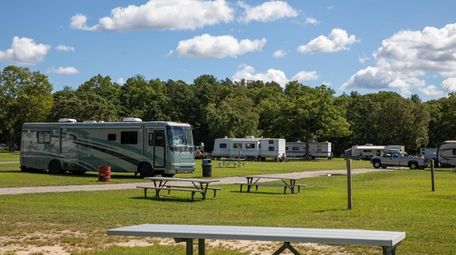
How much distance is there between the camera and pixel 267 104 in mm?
104062

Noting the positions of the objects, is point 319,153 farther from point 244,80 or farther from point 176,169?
point 244,80

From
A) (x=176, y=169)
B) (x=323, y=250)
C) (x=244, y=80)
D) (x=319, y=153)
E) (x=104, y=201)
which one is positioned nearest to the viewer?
(x=323, y=250)

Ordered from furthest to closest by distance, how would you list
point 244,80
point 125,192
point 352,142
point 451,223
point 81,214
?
point 244,80 → point 352,142 → point 125,192 → point 81,214 → point 451,223

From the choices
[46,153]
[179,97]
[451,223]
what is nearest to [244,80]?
[179,97]

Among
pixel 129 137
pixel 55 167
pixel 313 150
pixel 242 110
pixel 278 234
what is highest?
pixel 242 110

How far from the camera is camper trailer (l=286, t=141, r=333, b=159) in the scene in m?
80.8

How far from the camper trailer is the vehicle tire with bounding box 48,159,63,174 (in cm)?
5097

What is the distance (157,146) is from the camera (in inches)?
1190

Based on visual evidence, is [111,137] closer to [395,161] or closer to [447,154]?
[395,161]

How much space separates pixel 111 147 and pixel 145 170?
239 cm

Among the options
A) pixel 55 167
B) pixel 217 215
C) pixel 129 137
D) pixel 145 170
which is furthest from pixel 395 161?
pixel 217 215

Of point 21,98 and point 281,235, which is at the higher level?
point 21,98

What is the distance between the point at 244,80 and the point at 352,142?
142ft

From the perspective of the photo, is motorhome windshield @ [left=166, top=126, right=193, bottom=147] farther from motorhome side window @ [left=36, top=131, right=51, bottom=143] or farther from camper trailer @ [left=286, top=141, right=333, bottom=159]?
camper trailer @ [left=286, top=141, right=333, bottom=159]
